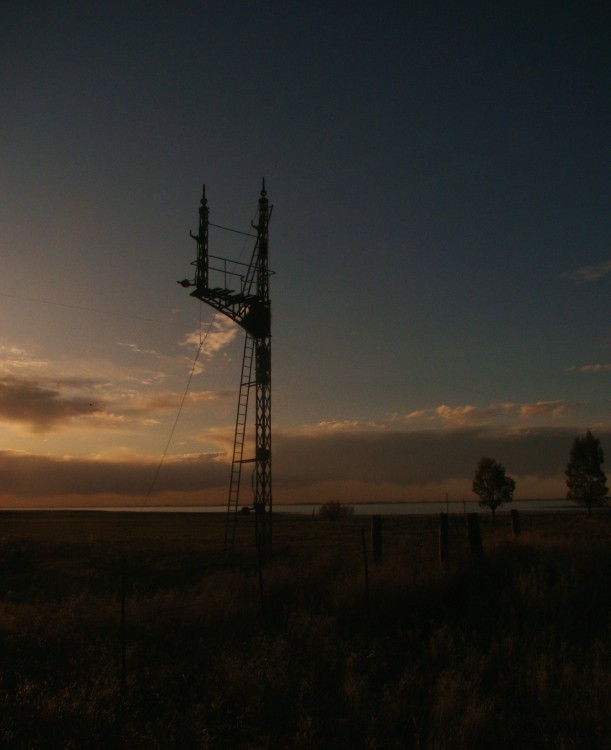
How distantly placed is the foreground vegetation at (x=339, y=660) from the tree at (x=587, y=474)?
4600cm

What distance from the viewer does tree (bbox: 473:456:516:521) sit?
58.7 metres

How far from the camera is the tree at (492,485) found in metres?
58.7

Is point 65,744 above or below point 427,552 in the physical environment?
below

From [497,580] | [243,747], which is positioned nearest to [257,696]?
[243,747]

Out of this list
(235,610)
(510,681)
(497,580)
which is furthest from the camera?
(497,580)

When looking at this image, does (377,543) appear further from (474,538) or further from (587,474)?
(587,474)

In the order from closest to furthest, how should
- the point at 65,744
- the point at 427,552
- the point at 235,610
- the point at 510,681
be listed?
the point at 65,744
the point at 510,681
the point at 235,610
the point at 427,552

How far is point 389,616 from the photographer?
11.9m

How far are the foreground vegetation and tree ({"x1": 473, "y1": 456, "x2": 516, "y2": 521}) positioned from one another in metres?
44.7

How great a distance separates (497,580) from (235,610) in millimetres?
6482

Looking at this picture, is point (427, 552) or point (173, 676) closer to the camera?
point (173, 676)

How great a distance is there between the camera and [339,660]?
9.59 meters

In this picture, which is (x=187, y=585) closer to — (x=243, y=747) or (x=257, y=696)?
(x=257, y=696)

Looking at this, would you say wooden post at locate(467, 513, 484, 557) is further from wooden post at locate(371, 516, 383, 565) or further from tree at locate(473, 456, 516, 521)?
tree at locate(473, 456, 516, 521)
